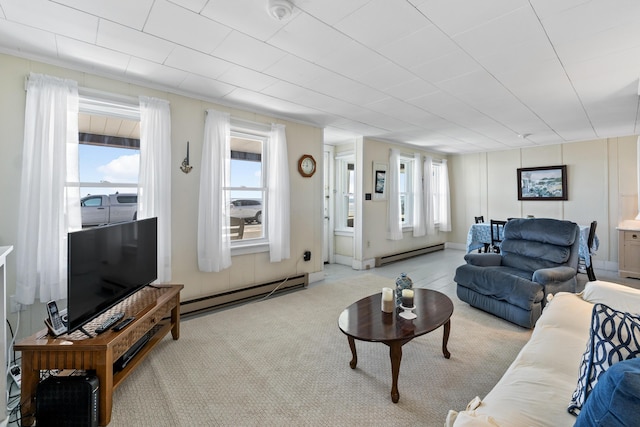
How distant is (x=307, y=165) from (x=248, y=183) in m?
0.97

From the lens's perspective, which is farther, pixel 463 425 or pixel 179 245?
pixel 179 245

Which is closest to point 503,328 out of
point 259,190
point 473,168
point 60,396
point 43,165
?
point 259,190

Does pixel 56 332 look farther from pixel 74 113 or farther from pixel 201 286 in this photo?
pixel 74 113

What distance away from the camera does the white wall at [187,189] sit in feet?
7.40

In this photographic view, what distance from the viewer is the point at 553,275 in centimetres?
278

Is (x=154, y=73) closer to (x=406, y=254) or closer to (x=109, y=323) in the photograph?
(x=109, y=323)

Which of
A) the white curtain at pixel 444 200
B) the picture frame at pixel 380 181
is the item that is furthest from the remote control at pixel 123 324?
the white curtain at pixel 444 200

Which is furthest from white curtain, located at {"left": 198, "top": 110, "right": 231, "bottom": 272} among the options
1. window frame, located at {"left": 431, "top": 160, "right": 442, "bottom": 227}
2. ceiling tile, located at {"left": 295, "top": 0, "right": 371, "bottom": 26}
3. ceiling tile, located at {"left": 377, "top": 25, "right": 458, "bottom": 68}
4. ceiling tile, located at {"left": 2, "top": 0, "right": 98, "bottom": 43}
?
window frame, located at {"left": 431, "top": 160, "right": 442, "bottom": 227}

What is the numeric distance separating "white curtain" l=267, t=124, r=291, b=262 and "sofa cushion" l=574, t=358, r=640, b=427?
3346 millimetres

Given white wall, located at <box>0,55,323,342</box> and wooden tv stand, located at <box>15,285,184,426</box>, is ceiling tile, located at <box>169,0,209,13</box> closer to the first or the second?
white wall, located at <box>0,55,323,342</box>

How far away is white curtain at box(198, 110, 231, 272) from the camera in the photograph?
10.5 feet

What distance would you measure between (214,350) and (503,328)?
9.02 ft

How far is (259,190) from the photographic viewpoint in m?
3.89

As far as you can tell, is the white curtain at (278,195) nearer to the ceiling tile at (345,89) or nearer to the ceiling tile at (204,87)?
the ceiling tile at (204,87)
